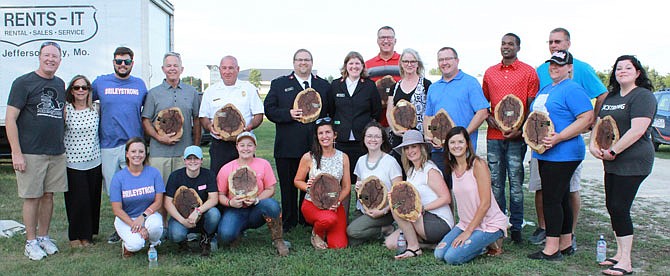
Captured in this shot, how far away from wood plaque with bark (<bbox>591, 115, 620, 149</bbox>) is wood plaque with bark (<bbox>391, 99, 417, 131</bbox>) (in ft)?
5.74

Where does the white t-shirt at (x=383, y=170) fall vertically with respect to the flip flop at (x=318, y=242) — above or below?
above

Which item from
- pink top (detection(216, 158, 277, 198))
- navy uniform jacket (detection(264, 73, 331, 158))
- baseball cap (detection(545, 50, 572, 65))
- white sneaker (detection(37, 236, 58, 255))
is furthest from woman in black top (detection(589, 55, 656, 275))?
white sneaker (detection(37, 236, 58, 255))

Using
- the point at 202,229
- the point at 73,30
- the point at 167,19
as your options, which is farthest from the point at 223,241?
the point at 167,19

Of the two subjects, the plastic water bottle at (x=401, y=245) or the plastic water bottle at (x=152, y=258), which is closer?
the plastic water bottle at (x=152, y=258)

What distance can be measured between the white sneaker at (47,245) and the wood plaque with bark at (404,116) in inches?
140

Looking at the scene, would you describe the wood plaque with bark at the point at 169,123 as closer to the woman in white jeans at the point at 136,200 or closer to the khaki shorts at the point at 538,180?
the woman in white jeans at the point at 136,200

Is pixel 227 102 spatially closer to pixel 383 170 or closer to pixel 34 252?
pixel 383 170

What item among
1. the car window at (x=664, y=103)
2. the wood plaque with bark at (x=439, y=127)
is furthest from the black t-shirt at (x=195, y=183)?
the car window at (x=664, y=103)

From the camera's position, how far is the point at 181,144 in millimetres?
5699

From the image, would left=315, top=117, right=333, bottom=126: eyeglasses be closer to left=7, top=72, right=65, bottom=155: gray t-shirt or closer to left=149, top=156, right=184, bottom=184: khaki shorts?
left=149, top=156, right=184, bottom=184: khaki shorts

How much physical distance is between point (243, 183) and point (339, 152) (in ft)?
3.54

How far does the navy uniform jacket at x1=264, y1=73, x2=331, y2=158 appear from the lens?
19.7 ft

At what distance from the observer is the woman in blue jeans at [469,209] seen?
486 centimetres

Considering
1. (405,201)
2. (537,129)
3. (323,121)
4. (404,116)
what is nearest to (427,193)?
(405,201)
